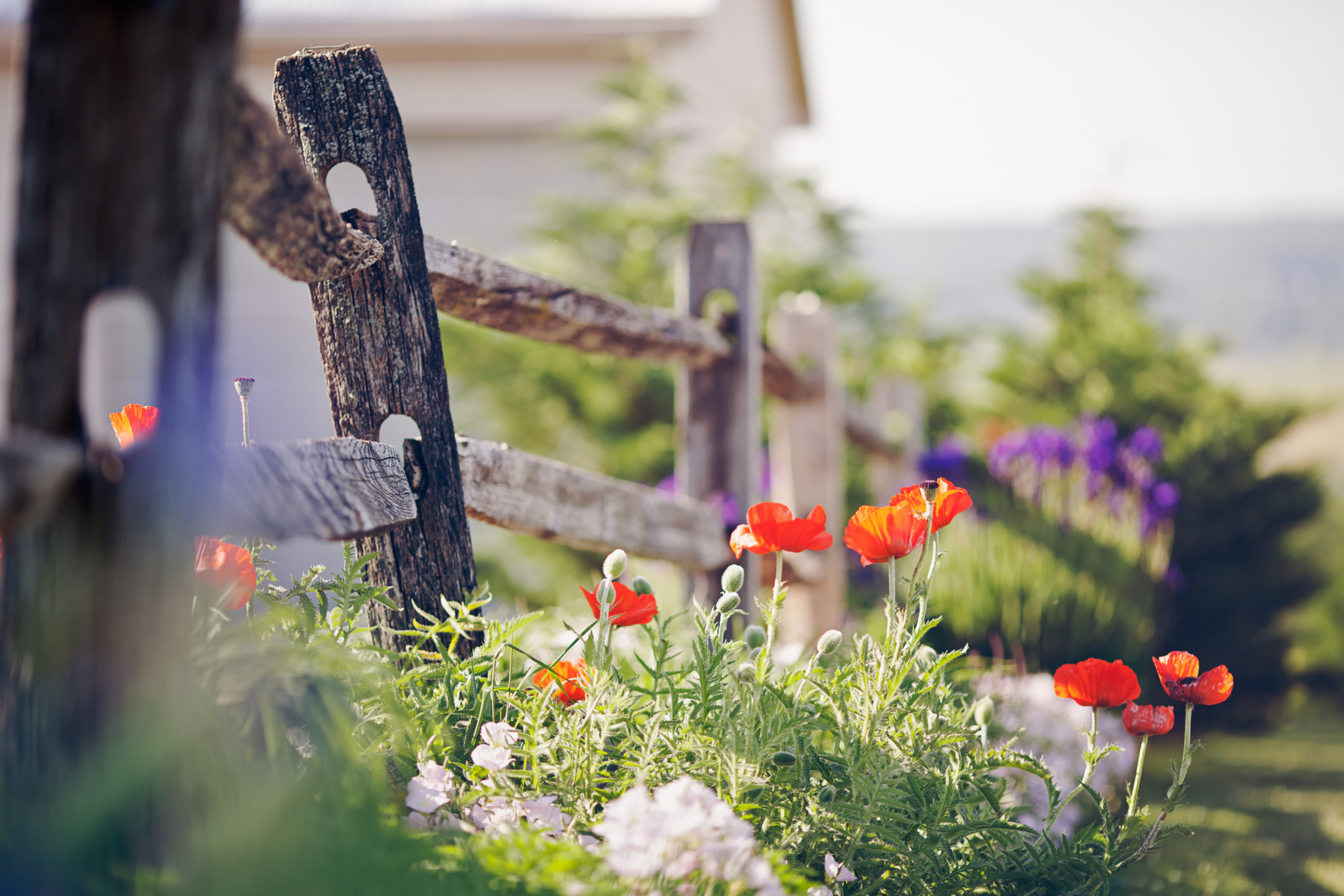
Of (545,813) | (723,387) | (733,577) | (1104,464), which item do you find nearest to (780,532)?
(733,577)

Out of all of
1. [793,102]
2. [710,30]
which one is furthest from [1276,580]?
[793,102]

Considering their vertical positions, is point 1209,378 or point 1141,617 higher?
point 1209,378

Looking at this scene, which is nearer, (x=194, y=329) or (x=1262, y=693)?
(x=194, y=329)

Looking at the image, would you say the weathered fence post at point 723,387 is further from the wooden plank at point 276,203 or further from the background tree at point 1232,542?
the background tree at point 1232,542

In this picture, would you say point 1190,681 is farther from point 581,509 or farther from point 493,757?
point 581,509

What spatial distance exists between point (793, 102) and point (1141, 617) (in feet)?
36.6

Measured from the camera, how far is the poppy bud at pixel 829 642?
1136 millimetres

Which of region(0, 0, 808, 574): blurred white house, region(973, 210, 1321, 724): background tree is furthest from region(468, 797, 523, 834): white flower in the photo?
region(0, 0, 808, 574): blurred white house

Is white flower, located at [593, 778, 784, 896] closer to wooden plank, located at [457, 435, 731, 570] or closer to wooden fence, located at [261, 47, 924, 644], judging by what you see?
wooden fence, located at [261, 47, 924, 644]

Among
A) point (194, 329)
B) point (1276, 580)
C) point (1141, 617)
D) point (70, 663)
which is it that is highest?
point (194, 329)

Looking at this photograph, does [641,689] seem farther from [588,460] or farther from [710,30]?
[710,30]

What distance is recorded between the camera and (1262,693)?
4.41m

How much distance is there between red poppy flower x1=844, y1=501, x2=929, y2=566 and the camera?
1158mm

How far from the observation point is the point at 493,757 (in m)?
0.99
